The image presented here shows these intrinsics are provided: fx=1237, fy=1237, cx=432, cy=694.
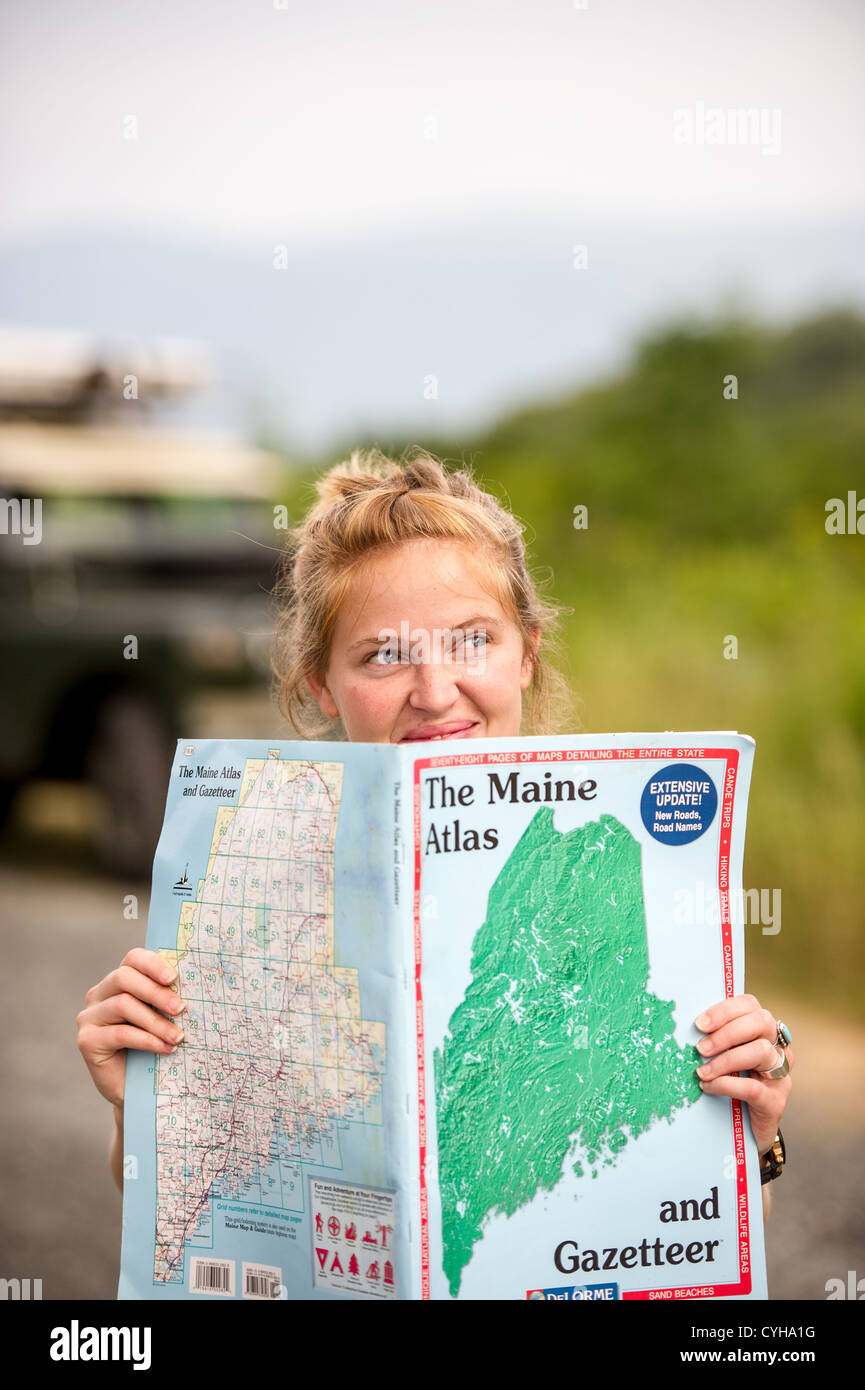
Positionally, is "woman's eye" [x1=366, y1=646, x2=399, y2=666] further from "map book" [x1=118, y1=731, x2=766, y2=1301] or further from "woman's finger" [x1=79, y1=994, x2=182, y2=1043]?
"woman's finger" [x1=79, y1=994, x2=182, y2=1043]

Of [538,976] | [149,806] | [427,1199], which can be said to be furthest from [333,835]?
[149,806]

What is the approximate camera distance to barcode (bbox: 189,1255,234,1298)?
1364 millimetres

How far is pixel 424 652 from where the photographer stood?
155 cm

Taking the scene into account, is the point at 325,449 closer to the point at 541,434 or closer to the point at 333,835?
the point at 541,434

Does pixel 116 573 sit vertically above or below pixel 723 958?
above

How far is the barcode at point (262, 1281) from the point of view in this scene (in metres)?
1.34

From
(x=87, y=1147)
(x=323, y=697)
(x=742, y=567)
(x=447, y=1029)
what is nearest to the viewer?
(x=447, y=1029)

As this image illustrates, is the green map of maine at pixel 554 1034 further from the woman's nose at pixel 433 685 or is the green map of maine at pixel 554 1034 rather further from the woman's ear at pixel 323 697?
the woman's ear at pixel 323 697

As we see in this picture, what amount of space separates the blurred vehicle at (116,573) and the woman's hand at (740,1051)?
3176 millimetres

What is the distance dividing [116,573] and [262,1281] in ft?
22.5

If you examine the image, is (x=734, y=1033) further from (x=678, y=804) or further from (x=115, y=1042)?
(x=115, y=1042)

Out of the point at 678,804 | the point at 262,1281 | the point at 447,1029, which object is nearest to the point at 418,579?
the point at 678,804

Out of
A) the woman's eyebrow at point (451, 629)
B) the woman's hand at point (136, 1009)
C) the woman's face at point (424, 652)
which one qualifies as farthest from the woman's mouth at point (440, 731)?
the woman's hand at point (136, 1009)

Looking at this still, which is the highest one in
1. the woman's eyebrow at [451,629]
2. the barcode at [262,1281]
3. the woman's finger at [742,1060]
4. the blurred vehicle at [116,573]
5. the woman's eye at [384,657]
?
the blurred vehicle at [116,573]
